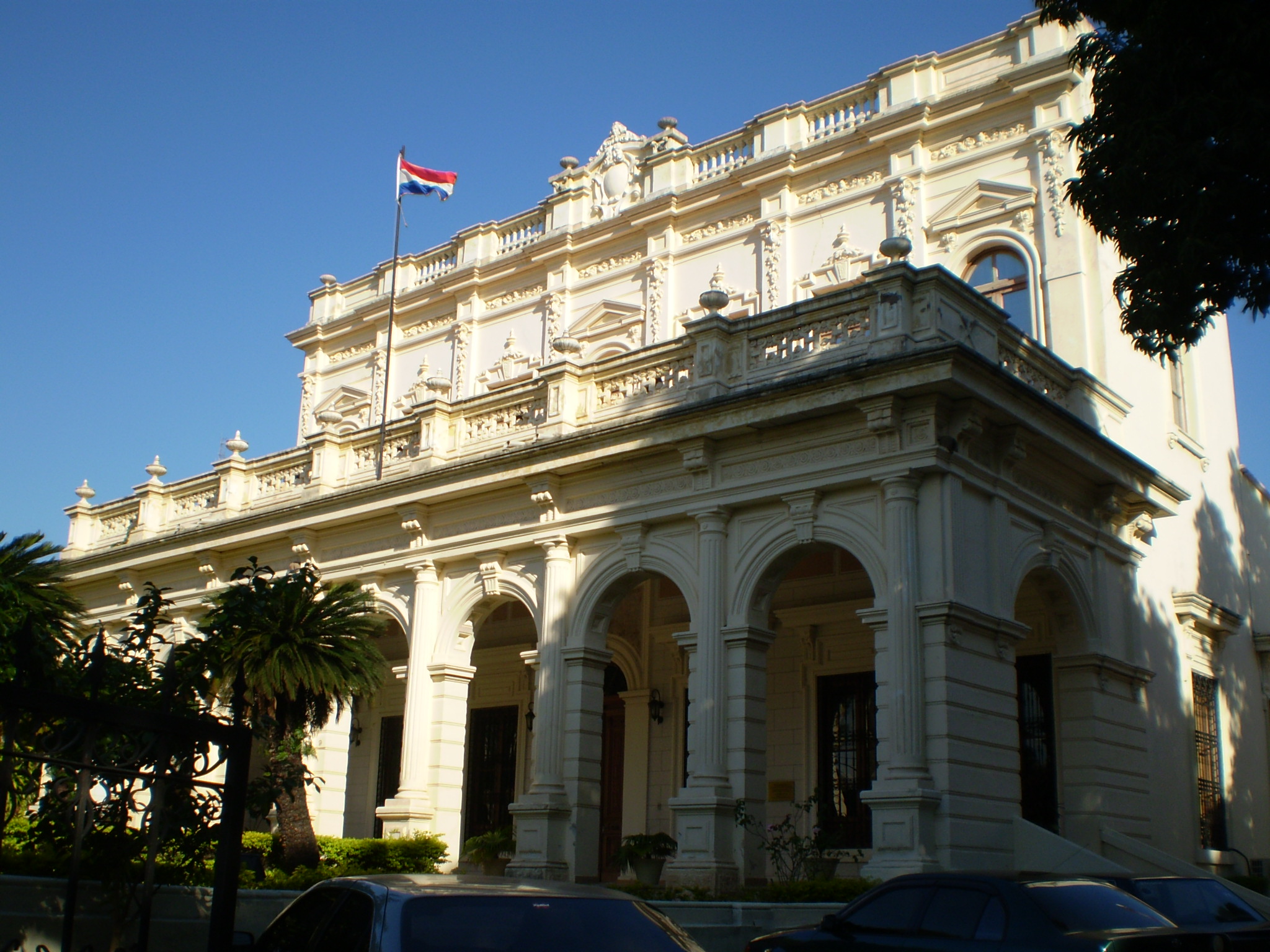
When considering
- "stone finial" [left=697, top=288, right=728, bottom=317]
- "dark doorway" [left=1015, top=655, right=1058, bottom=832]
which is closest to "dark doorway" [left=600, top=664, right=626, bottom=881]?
"dark doorway" [left=1015, top=655, right=1058, bottom=832]

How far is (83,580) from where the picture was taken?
2625 cm

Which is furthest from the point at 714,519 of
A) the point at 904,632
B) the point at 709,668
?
the point at 904,632

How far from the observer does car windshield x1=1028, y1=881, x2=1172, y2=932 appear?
763cm

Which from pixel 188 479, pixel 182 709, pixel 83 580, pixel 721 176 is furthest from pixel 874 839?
pixel 83 580

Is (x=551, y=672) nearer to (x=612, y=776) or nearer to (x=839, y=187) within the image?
(x=612, y=776)

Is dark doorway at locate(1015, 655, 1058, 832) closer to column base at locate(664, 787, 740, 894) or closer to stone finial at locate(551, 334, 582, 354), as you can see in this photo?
column base at locate(664, 787, 740, 894)

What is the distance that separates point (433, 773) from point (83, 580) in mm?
11197

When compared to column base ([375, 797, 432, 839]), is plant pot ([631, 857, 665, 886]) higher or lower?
lower

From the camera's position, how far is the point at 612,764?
22156 millimetres

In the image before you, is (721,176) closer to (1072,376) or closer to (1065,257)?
(1065,257)

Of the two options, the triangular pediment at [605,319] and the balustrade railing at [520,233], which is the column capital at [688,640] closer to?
the triangular pediment at [605,319]

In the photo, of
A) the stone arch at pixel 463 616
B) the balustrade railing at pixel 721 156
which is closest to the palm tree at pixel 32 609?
the stone arch at pixel 463 616

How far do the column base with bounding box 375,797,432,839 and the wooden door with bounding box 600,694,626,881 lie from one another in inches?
144

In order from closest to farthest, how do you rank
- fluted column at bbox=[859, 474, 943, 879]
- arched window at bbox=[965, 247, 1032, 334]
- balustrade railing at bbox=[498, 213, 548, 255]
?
fluted column at bbox=[859, 474, 943, 879]
arched window at bbox=[965, 247, 1032, 334]
balustrade railing at bbox=[498, 213, 548, 255]
